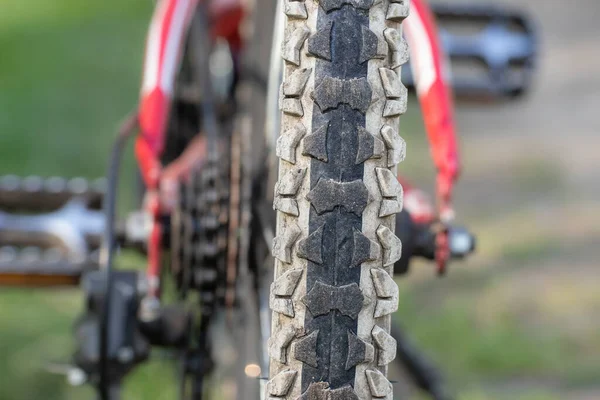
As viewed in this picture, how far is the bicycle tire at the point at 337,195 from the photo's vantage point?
1.18 metres

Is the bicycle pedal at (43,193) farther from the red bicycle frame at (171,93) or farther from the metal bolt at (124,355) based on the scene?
the metal bolt at (124,355)

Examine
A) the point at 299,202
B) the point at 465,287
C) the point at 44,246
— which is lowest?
the point at 465,287

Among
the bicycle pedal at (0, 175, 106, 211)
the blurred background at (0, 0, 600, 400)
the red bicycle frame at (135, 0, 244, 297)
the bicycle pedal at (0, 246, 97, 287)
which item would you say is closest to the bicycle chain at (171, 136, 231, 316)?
the red bicycle frame at (135, 0, 244, 297)

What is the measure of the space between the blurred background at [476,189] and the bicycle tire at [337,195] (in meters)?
1.56

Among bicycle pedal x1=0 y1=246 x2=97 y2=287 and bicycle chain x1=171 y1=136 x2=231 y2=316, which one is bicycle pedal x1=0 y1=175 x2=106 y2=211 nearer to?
bicycle pedal x1=0 y1=246 x2=97 y2=287

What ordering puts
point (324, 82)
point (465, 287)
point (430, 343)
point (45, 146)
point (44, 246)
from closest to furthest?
1. point (324, 82)
2. point (44, 246)
3. point (430, 343)
4. point (465, 287)
5. point (45, 146)

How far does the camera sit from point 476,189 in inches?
175

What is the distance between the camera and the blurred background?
321cm

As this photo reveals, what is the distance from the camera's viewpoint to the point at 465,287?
3723mm

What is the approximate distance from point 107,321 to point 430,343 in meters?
1.81

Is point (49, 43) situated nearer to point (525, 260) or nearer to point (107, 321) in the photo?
point (525, 260)

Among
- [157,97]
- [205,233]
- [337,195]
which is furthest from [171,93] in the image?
[337,195]

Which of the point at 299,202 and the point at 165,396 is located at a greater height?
the point at 299,202

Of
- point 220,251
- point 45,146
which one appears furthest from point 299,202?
point 45,146
